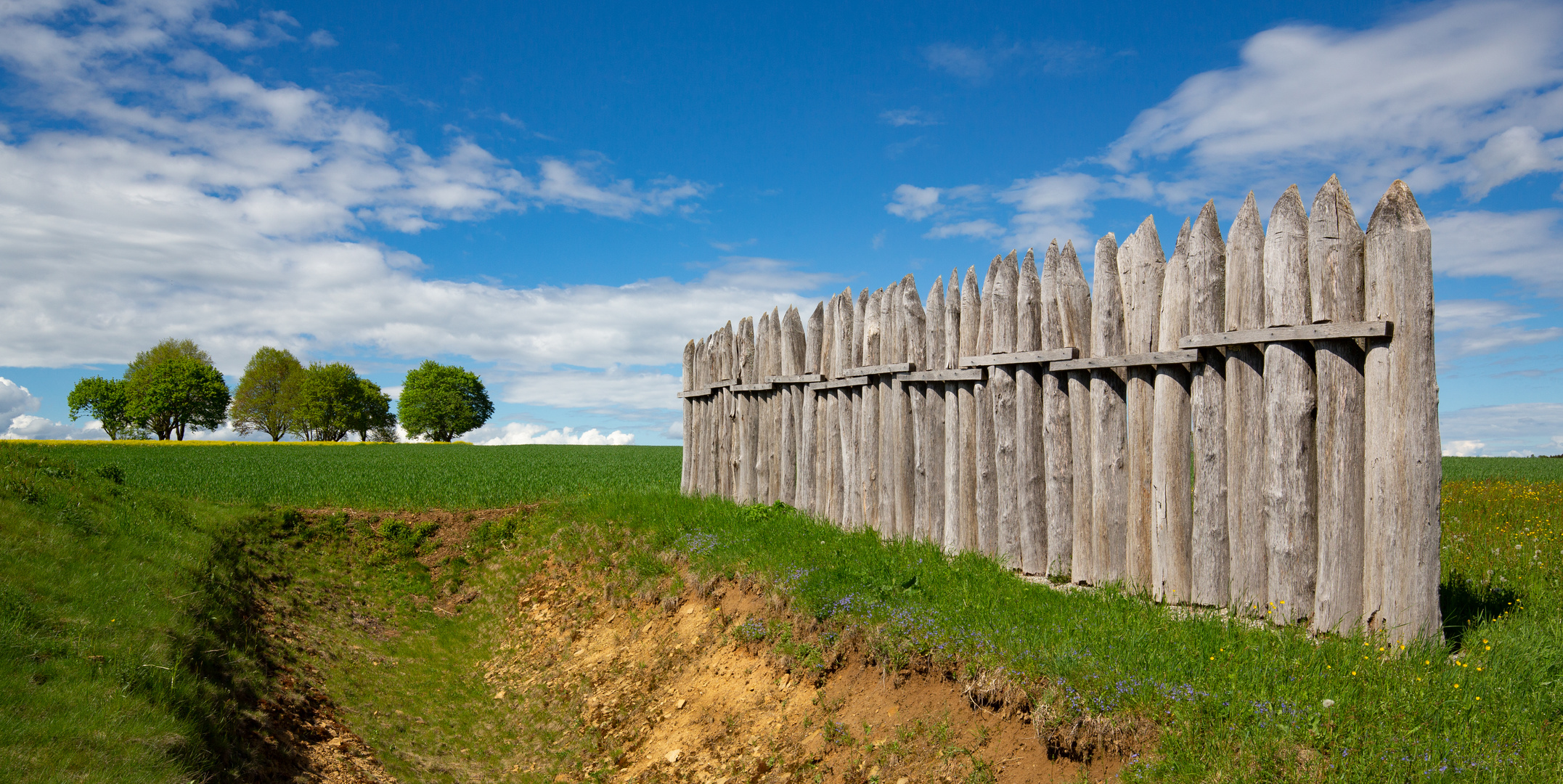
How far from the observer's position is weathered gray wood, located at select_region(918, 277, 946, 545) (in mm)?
8625

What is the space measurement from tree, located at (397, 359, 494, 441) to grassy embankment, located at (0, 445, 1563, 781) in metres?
56.3

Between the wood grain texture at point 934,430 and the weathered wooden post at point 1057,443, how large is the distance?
1500 mm

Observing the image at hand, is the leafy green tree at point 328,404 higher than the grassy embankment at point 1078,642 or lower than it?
higher

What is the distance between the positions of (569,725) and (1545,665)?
7.78m

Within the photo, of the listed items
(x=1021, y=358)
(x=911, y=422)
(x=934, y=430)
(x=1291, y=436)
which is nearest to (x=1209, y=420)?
(x=1291, y=436)

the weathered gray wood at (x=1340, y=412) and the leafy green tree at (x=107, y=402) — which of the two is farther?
the leafy green tree at (x=107, y=402)

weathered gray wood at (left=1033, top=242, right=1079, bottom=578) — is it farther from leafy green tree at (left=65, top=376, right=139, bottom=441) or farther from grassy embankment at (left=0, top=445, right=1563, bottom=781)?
leafy green tree at (left=65, top=376, right=139, bottom=441)

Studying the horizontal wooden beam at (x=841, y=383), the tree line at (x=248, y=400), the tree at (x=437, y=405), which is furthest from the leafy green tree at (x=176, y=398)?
the horizontal wooden beam at (x=841, y=383)

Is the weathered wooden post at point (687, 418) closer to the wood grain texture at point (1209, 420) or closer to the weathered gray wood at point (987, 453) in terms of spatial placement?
the weathered gray wood at point (987, 453)

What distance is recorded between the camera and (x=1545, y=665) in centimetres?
482

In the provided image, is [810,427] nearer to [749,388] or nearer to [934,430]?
[749,388]

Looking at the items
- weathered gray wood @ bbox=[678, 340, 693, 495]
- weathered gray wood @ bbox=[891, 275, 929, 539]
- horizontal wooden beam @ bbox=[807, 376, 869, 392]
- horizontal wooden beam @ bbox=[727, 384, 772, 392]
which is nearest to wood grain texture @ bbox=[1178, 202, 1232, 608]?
weathered gray wood @ bbox=[891, 275, 929, 539]

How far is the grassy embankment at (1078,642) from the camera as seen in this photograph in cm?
406

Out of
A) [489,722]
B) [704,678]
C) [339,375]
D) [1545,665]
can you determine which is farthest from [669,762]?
[339,375]
